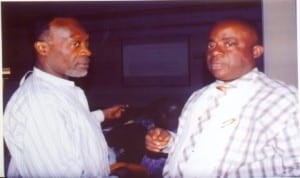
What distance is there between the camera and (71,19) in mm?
2375

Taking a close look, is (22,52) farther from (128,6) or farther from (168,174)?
(168,174)

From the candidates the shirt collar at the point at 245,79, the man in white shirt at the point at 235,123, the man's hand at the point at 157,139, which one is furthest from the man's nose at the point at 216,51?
the man's hand at the point at 157,139

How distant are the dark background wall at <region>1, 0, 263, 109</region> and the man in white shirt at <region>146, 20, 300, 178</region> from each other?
2.5 inches

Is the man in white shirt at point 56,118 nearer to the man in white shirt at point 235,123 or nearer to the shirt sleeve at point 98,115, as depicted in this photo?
the shirt sleeve at point 98,115

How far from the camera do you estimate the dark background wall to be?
2.36m

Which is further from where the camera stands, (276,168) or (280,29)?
(280,29)

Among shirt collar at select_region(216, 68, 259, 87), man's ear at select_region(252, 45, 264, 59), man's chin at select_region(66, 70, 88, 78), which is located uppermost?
man's ear at select_region(252, 45, 264, 59)

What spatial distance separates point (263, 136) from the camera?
2.26m

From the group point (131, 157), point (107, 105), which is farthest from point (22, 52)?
point (131, 157)

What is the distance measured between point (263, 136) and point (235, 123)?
0.14 meters

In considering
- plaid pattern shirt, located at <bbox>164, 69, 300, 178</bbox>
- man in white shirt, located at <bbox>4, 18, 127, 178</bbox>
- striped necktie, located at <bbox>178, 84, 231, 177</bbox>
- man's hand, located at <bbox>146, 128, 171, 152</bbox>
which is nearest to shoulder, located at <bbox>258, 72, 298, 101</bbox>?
plaid pattern shirt, located at <bbox>164, 69, 300, 178</bbox>

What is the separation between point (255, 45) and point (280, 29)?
18 centimetres

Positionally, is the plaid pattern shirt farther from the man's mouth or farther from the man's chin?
the man's chin

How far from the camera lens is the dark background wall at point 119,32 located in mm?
2363
